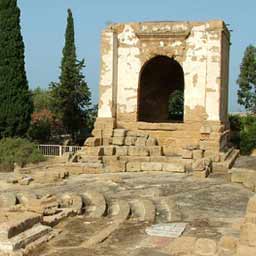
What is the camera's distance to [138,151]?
17578mm

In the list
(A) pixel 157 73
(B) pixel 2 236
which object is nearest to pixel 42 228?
(B) pixel 2 236

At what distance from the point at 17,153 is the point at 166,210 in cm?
907

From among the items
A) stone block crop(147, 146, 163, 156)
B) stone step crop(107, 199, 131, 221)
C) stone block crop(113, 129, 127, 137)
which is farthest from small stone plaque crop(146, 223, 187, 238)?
stone block crop(113, 129, 127, 137)

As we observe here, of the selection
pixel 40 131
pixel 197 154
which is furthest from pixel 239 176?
pixel 40 131

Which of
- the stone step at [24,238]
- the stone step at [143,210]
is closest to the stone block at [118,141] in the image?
the stone step at [143,210]

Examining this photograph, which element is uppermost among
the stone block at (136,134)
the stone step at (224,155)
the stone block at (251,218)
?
the stone block at (136,134)

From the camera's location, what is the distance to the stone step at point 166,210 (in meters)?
10.1

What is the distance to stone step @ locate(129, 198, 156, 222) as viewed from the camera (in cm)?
1013

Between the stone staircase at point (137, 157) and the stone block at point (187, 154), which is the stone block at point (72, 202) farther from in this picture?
the stone block at point (187, 154)

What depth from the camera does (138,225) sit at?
377 inches

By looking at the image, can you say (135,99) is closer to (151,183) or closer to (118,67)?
(118,67)

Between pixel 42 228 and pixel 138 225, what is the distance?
1940 millimetres

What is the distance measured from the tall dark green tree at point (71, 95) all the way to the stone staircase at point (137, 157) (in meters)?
8.31

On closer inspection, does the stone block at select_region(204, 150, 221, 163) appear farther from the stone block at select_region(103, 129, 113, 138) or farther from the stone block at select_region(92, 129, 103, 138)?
the stone block at select_region(92, 129, 103, 138)
